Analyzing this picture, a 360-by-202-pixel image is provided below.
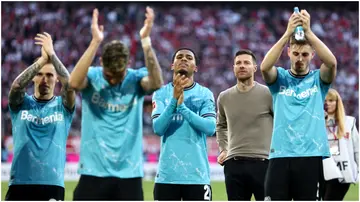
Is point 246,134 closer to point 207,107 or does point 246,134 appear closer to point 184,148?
point 207,107

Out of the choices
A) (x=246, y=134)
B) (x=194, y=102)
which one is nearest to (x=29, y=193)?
(x=194, y=102)

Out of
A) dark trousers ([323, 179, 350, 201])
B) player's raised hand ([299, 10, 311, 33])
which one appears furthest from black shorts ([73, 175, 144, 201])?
dark trousers ([323, 179, 350, 201])

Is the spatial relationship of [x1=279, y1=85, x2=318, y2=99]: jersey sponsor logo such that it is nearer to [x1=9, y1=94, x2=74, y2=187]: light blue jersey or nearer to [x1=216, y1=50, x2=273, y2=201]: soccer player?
[x1=216, y1=50, x2=273, y2=201]: soccer player

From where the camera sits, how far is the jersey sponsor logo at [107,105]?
19.3ft

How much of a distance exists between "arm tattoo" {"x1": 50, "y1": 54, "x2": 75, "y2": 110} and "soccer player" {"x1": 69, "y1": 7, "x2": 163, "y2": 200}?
773 mm

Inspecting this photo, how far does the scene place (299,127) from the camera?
673cm

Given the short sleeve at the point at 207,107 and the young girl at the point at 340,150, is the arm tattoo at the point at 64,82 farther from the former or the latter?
the young girl at the point at 340,150

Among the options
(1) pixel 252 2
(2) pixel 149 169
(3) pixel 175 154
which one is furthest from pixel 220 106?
(1) pixel 252 2

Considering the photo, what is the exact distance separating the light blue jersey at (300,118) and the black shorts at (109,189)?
1.63 metres

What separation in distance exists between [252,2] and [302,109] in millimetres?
28108

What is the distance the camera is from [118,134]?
5824 mm

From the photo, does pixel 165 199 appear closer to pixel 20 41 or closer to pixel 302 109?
pixel 302 109

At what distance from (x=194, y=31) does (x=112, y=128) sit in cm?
2659

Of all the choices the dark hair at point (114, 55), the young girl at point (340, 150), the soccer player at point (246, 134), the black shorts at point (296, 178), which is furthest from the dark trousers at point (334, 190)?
the dark hair at point (114, 55)
